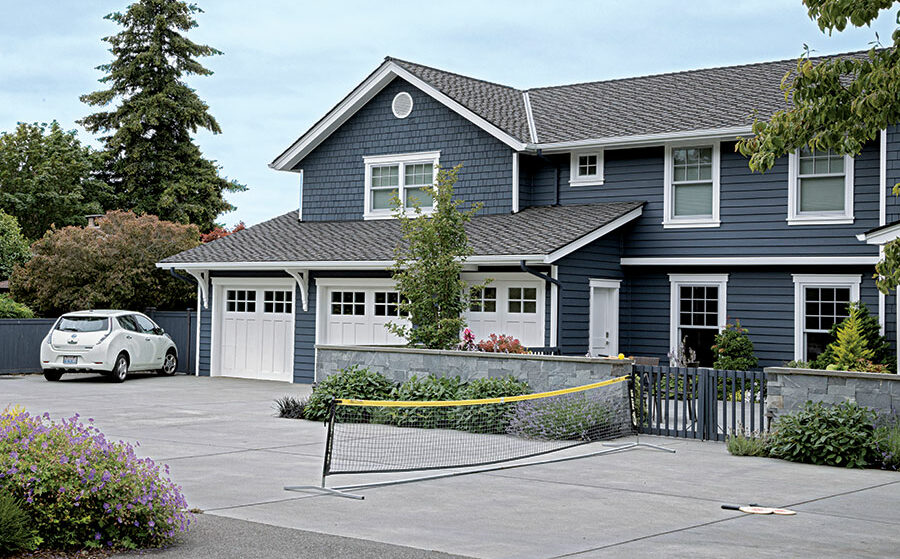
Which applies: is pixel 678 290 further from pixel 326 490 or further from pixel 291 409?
pixel 326 490

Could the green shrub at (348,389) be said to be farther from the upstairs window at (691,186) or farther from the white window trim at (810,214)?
the white window trim at (810,214)

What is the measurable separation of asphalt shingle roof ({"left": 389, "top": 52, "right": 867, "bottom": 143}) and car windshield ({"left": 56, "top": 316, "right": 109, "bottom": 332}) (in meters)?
9.06

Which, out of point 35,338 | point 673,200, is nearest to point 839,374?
point 673,200

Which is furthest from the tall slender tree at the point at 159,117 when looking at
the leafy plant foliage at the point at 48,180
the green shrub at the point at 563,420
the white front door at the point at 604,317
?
the green shrub at the point at 563,420

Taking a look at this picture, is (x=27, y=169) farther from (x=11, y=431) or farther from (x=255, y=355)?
(x=11, y=431)

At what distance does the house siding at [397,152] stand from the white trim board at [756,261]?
3.44 metres

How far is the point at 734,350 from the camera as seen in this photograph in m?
20.7

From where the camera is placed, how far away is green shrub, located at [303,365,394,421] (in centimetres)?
1702

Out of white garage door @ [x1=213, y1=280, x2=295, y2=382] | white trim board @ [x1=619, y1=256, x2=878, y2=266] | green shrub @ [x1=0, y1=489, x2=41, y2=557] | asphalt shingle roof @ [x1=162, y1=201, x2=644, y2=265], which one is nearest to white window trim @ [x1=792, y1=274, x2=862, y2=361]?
white trim board @ [x1=619, y1=256, x2=878, y2=266]

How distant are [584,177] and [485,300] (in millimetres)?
3662

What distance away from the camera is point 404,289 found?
61.1ft

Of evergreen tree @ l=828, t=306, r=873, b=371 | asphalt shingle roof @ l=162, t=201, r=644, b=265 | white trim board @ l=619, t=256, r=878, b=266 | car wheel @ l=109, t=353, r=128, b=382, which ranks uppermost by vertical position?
asphalt shingle roof @ l=162, t=201, r=644, b=265

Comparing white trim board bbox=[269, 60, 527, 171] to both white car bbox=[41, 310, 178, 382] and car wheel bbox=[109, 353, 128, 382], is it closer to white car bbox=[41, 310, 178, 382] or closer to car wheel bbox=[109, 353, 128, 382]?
white car bbox=[41, 310, 178, 382]

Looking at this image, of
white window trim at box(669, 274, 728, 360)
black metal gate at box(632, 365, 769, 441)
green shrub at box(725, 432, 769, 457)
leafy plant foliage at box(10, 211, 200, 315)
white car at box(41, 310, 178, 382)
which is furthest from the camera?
leafy plant foliage at box(10, 211, 200, 315)
